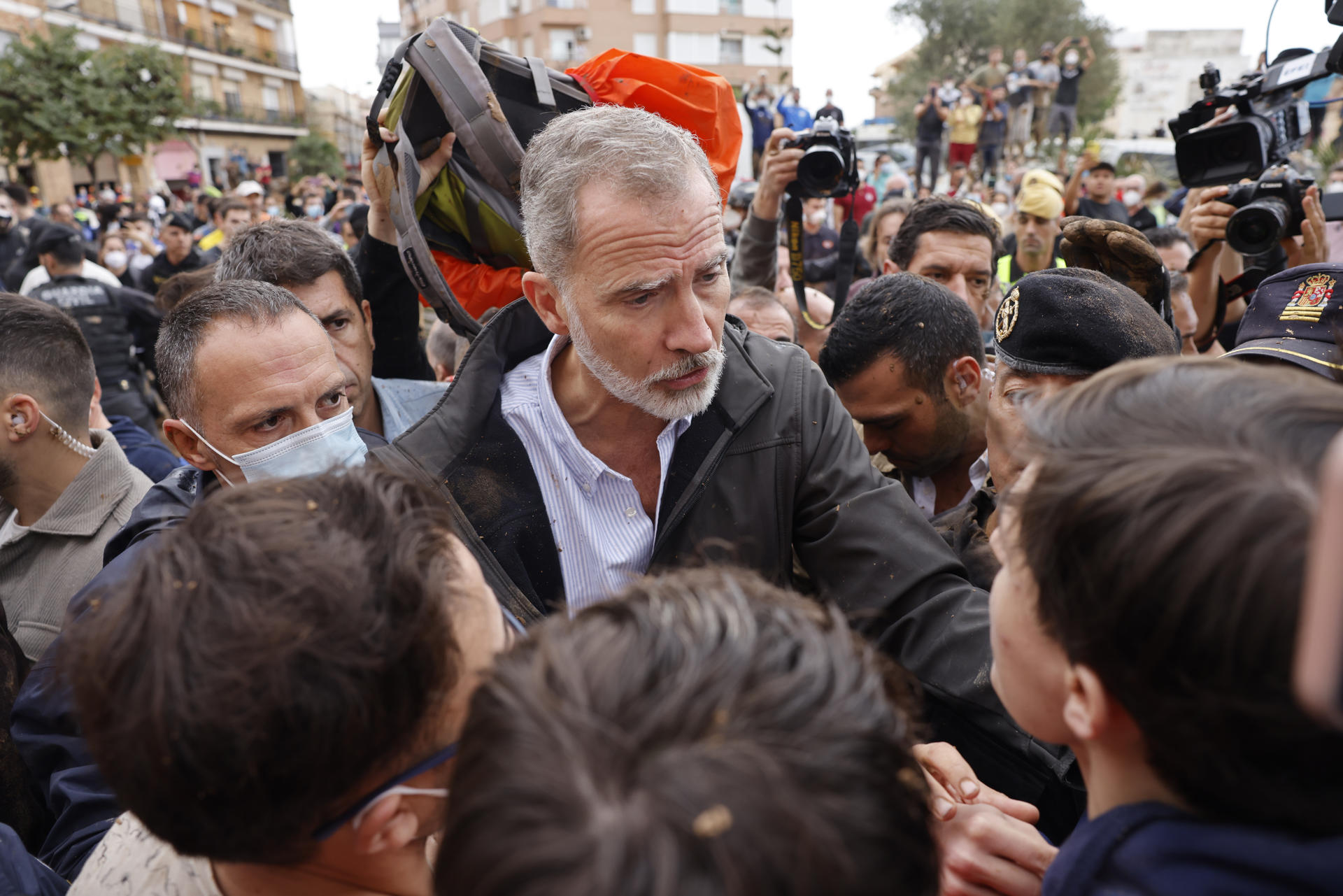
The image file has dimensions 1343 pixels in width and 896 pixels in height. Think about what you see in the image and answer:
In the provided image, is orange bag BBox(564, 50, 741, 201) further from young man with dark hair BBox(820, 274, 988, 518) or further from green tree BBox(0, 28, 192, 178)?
green tree BBox(0, 28, 192, 178)

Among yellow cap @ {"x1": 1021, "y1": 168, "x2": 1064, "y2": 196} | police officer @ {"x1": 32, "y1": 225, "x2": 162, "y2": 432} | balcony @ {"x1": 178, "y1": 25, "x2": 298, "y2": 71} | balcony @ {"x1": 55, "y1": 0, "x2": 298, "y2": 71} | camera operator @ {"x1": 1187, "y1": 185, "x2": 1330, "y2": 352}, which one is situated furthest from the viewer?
balcony @ {"x1": 178, "y1": 25, "x2": 298, "y2": 71}

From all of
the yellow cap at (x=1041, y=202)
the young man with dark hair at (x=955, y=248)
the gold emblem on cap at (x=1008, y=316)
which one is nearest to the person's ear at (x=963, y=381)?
the gold emblem on cap at (x=1008, y=316)

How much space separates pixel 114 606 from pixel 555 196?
1293 millimetres

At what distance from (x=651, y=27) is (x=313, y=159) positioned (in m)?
18.2

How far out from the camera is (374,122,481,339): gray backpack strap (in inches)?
94.8

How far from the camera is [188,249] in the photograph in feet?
25.4

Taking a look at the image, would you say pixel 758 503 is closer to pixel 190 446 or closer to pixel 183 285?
pixel 190 446

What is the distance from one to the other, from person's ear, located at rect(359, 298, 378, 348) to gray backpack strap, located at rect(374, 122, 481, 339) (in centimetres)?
52

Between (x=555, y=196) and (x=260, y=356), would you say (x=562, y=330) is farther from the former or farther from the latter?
(x=260, y=356)

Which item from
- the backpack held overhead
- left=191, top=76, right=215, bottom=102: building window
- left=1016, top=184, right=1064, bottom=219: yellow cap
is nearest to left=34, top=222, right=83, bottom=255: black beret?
the backpack held overhead

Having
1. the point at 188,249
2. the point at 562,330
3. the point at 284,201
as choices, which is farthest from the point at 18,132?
the point at 562,330

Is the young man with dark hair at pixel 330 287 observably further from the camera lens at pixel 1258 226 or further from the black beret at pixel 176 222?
the black beret at pixel 176 222

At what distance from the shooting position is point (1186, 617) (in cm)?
76

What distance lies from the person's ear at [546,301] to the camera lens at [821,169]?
71.4 inches
